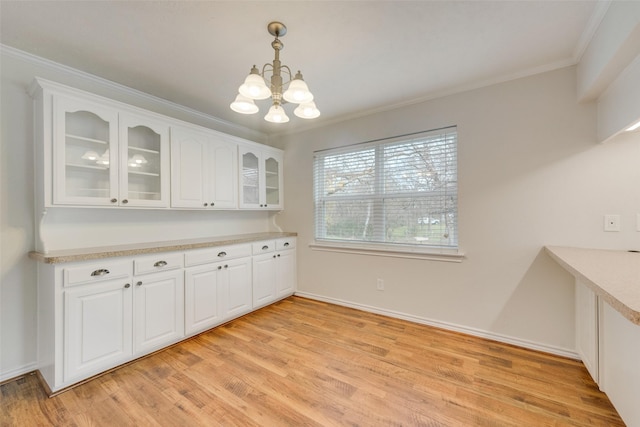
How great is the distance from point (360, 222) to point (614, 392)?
2312 millimetres

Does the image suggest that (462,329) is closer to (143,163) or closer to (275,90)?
(275,90)

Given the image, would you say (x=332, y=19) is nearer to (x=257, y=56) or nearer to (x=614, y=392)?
(x=257, y=56)

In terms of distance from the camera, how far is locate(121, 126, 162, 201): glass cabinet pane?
236 centimetres

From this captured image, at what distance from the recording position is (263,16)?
1.62 m

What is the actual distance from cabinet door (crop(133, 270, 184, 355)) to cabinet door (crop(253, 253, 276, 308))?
882mm

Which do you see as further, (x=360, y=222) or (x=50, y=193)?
(x=360, y=222)

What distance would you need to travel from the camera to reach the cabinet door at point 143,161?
7.37 ft

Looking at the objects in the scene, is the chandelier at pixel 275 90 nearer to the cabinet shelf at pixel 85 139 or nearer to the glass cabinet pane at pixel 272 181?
the cabinet shelf at pixel 85 139

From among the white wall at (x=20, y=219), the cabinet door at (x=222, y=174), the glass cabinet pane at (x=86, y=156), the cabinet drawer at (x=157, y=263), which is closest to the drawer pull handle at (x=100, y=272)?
the cabinet drawer at (x=157, y=263)

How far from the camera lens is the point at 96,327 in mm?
1922

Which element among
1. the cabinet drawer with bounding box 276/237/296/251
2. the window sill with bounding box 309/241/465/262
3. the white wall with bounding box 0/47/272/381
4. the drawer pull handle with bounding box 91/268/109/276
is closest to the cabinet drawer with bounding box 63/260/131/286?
the drawer pull handle with bounding box 91/268/109/276

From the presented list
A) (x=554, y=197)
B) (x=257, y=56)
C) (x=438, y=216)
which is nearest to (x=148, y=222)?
(x=257, y=56)

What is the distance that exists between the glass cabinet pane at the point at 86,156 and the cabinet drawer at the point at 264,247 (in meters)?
1.51

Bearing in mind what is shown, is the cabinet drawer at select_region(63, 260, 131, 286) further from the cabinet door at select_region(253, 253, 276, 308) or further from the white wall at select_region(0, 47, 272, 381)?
the cabinet door at select_region(253, 253, 276, 308)
